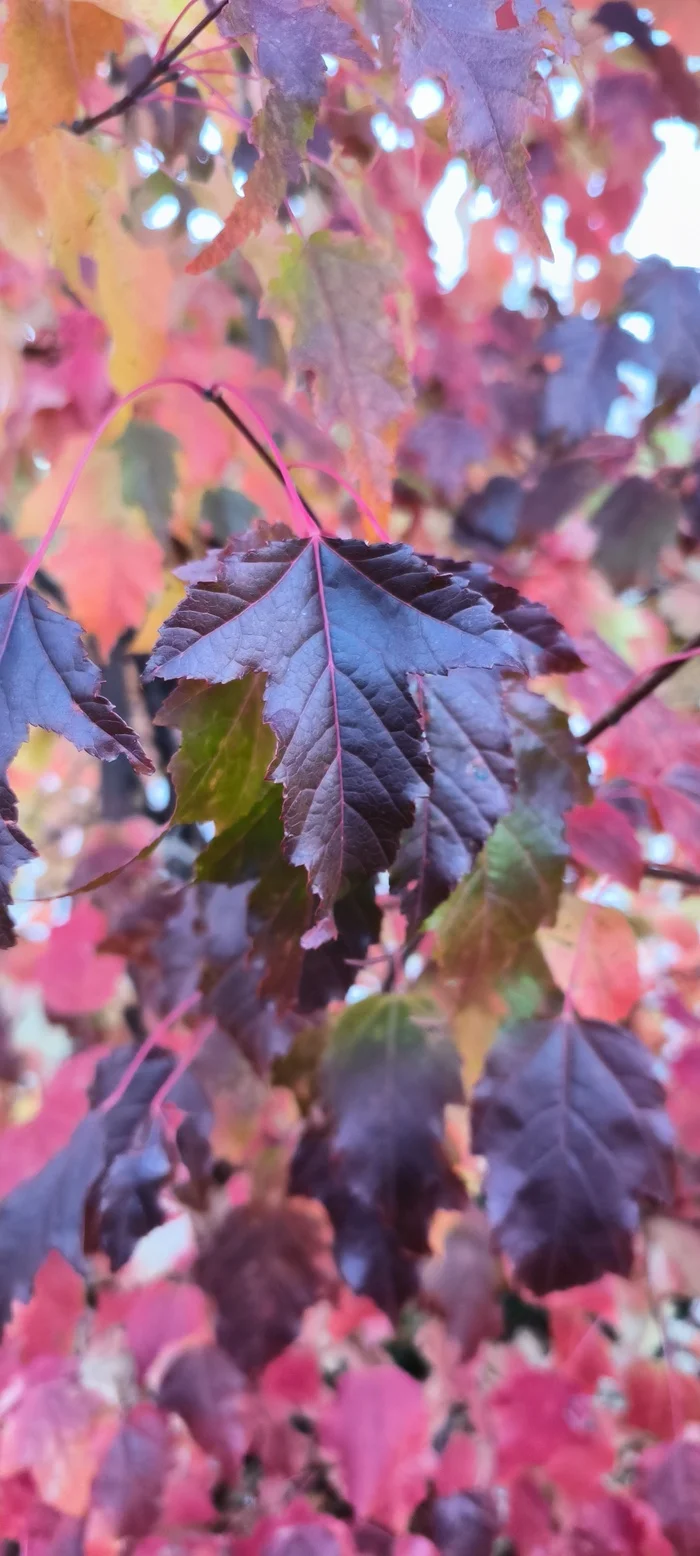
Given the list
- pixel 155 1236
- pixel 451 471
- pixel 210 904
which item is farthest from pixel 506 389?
pixel 155 1236

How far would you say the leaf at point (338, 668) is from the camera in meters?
0.33

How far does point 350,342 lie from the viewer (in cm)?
58

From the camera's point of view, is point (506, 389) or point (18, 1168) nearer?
point (18, 1168)

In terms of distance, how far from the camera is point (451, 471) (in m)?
1.21

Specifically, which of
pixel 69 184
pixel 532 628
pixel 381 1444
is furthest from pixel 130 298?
pixel 381 1444

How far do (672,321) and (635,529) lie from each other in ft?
0.75

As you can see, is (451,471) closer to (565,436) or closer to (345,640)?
(565,436)

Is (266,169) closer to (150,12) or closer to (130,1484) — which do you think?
(150,12)

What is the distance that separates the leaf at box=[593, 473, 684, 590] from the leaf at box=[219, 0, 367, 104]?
0.82 meters

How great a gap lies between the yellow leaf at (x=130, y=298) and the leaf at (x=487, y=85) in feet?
0.96

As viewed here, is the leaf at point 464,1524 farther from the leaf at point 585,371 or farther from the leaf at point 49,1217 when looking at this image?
the leaf at point 585,371

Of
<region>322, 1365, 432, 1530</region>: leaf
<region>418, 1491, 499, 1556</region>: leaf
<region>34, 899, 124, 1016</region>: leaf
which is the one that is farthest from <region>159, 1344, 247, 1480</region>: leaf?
<region>34, 899, 124, 1016</region>: leaf

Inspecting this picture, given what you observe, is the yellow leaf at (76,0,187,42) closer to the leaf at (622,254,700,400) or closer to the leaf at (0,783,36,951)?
the leaf at (0,783,36,951)

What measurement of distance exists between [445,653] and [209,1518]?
3.56ft
